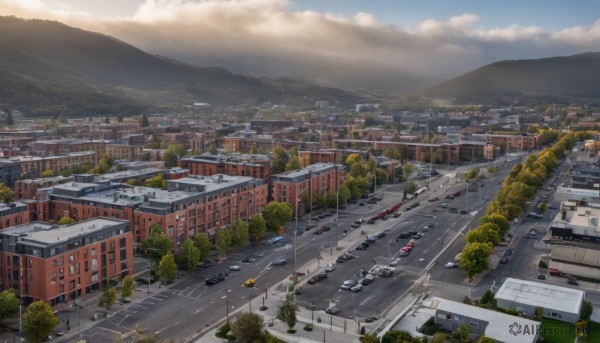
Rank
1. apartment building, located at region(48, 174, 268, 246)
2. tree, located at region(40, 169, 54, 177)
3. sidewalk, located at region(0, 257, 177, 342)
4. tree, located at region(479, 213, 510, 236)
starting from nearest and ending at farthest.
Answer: sidewalk, located at region(0, 257, 177, 342) < apartment building, located at region(48, 174, 268, 246) < tree, located at region(479, 213, 510, 236) < tree, located at region(40, 169, 54, 177)

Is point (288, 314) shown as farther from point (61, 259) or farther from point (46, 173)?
point (46, 173)

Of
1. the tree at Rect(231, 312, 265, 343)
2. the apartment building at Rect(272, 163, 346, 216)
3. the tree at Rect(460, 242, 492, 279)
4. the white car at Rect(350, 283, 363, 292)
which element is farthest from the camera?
the apartment building at Rect(272, 163, 346, 216)

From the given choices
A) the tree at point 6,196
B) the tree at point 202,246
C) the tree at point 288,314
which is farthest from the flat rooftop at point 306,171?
the tree at point 288,314

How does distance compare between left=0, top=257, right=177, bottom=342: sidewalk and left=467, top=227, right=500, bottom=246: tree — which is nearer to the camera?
left=0, top=257, right=177, bottom=342: sidewalk

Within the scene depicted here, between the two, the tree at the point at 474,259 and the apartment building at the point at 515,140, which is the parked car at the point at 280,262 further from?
the apartment building at the point at 515,140

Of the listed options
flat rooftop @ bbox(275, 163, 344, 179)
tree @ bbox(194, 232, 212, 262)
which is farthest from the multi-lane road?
flat rooftop @ bbox(275, 163, 344, 179)

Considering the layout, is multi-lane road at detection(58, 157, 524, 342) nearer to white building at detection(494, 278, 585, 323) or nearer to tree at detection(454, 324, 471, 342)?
white building at detection(494, 278, 585, 323)

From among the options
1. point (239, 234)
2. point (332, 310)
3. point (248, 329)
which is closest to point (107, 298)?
point (248, 329)
